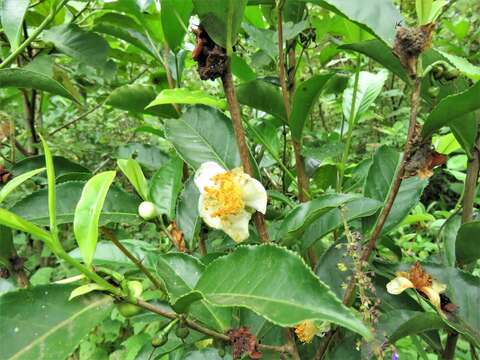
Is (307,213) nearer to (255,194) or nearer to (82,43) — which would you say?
(255,194)

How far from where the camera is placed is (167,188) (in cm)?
75

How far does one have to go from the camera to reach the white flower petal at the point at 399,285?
0.60 metres

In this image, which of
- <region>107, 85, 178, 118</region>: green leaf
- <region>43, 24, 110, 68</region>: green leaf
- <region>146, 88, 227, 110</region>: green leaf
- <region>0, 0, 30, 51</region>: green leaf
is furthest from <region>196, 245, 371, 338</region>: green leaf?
<region>43, 24, 110, 68</region>: green leaf

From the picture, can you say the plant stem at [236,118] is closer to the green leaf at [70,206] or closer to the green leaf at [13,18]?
the green leaf at [70,206]

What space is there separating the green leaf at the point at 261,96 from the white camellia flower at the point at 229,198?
19 centimetres

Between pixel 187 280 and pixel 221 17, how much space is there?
0.34m

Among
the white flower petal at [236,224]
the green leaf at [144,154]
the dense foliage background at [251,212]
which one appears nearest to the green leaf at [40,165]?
the dense foliage background at [251,212]

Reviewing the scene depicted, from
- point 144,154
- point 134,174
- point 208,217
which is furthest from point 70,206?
point 144,154

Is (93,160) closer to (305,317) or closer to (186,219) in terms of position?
(186,219)

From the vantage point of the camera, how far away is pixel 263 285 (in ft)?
1.50

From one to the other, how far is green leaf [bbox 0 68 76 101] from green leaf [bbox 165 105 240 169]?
242 millimetres

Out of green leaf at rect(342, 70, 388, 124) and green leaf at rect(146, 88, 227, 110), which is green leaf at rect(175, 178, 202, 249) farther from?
green leaf at rect(342, 70, 388, 124)

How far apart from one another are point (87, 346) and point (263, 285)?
149cm

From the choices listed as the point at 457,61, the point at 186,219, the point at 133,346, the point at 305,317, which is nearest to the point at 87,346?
the point at 133,346
